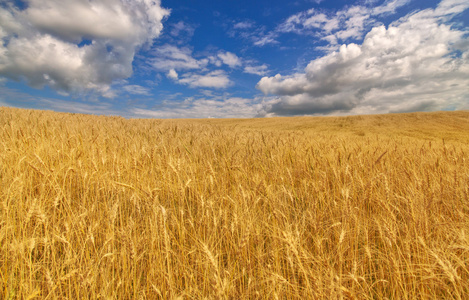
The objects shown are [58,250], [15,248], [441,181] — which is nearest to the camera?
[15,248]

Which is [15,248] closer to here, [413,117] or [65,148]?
[65,148]

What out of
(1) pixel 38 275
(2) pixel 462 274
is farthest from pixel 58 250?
(2) pixel 462 274

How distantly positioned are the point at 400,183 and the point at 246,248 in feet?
7.64

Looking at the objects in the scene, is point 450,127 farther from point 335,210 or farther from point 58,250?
point 58,250

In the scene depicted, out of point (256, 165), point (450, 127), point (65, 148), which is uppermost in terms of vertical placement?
point (65, 148)

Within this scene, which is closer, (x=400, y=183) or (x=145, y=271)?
(x=145, y=271)

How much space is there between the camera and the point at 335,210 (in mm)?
2039

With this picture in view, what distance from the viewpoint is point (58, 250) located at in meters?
1.64

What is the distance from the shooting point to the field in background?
118cm

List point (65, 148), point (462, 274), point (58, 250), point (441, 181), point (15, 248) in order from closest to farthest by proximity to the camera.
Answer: point (15, 248), point (462, 274), point (58, 250), point (441, 181), point (65, 148)

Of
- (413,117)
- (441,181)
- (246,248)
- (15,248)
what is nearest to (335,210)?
(246,248)

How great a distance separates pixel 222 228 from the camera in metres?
1.56

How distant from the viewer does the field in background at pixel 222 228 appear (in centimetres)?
118

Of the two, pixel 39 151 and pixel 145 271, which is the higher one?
pixel 39 151
